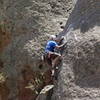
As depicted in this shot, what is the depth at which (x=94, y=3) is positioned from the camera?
10.9 m

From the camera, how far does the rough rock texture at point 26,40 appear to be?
13462mm

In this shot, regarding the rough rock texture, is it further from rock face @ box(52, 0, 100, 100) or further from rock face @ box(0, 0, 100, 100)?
rock face @ box(52, 0, 100, 100)

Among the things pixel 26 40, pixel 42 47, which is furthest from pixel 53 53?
pixel 26 40

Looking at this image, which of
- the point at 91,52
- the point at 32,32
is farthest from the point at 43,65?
Result: the point at 91,52

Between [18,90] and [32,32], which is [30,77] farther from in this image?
[32,32]

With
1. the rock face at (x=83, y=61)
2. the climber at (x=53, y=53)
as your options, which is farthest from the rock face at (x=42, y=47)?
the climber at (x=53, y=53)

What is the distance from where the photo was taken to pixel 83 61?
9.66 m

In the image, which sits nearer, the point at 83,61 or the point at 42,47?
the point at 83,61

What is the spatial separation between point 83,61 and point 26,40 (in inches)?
197

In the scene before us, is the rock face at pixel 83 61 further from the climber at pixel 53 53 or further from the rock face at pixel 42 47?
the climber at pixel 53 53

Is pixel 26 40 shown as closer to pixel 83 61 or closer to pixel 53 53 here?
pixel 53 53

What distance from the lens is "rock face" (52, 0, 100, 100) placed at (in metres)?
9.30

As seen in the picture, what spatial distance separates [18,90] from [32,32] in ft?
7.85

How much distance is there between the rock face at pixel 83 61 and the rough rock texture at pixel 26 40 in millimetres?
2487
